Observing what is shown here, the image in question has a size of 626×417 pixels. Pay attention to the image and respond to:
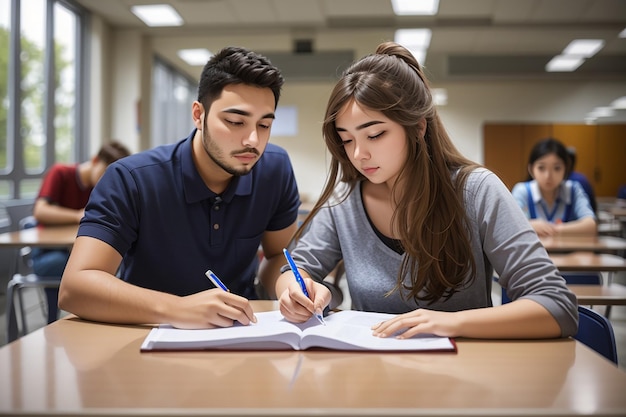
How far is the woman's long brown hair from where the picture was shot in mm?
1375

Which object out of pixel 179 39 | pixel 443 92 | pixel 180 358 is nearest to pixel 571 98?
pixel 443 92

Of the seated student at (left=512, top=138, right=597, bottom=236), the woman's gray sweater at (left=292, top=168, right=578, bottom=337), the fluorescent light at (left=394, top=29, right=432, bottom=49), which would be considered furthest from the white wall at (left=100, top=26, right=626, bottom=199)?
the woman's gray sweater at (left=292, top=168, right=578, bottom=337)

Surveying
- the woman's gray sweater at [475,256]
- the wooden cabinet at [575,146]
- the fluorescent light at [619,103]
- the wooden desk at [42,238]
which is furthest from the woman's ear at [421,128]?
the fluorescent light at [619,103]

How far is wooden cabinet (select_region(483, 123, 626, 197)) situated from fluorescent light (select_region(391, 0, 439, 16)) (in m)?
4.65

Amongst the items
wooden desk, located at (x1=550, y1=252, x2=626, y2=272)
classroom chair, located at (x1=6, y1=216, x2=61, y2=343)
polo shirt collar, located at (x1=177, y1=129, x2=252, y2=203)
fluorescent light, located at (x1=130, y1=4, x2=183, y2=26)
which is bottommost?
classroom chair, located at (x1=6, y1=216, x2=61, y2=343)

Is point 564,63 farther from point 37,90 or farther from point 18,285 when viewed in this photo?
point 18,285

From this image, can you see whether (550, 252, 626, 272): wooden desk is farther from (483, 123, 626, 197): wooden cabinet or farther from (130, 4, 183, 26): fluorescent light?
(483, 123, 626, 197): wooden cabinet

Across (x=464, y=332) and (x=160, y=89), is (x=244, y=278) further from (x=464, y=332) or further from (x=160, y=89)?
(x=160, y=89)

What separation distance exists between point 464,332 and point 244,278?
35.8 inches

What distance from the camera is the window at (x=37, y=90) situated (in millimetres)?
5406

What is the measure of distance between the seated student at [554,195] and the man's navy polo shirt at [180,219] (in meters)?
2.26

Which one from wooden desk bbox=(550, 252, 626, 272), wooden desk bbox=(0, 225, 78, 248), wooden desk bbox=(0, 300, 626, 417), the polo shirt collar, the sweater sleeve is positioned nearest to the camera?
wooden desk bbox=(0, 300, 626, 417)

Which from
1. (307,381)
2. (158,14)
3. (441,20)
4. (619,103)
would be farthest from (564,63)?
(307,381)

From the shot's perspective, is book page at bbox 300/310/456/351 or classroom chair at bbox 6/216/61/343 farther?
classroom chair at bbox 6/216/61/343
